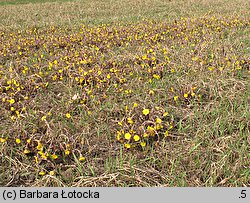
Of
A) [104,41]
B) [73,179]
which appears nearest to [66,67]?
[104,41]

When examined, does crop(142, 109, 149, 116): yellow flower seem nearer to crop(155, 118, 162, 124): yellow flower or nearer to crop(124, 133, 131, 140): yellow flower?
crop(155, 118, 162, 124): yellow flower

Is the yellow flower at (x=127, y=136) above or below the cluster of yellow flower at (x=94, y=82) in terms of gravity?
below

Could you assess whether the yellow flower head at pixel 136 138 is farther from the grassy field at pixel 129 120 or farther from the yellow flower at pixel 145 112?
the yellow flower at pixel 145 112

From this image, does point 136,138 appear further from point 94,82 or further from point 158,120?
point 94,82

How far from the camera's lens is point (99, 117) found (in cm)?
290

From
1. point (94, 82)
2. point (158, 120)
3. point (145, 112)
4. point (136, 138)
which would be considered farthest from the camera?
point (94, 82)

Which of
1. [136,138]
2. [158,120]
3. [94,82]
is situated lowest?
[136,138]

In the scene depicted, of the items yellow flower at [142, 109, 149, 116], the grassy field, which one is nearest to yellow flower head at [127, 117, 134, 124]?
the grassy field

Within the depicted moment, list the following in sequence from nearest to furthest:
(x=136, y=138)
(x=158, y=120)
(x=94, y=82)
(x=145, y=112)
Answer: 1. (x=136, y=138)
2. (x=158, y=120)
3. (x=145, y=112)
4. (x=94, y=82)

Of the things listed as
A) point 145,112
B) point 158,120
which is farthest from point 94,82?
point 158,120

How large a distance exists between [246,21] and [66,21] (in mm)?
6169

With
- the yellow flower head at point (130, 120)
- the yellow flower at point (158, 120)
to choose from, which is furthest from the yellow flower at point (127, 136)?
the yellow flower at point (158, 120)

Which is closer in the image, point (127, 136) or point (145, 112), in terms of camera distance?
point (127, 136)
